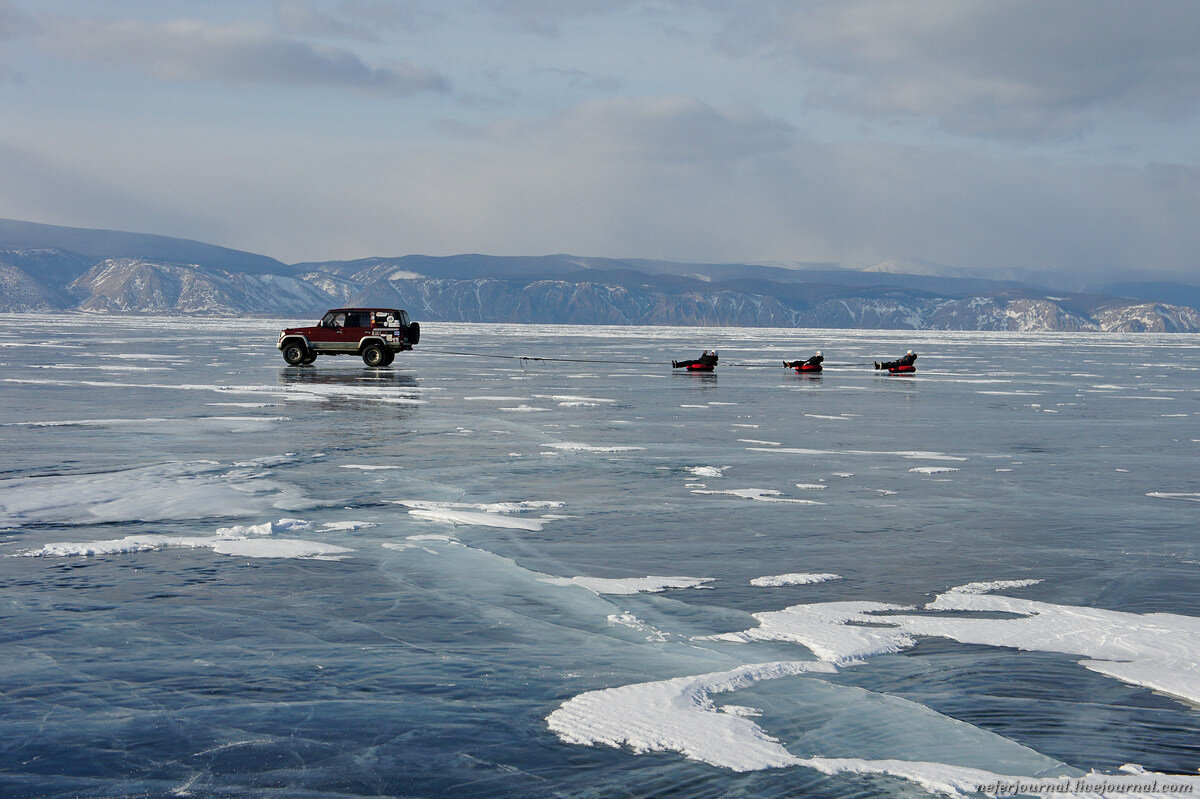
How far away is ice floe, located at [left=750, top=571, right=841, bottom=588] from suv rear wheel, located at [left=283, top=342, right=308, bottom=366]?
1440 inches

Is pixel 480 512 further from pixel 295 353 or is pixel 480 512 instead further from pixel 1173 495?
pixel 295 353

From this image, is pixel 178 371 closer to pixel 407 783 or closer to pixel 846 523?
pixel 846 523

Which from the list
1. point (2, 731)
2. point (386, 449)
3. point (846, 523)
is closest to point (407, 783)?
point (2, 731)

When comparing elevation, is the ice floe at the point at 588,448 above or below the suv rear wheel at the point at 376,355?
below

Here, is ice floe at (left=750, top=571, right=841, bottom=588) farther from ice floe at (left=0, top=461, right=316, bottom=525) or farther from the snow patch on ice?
ice floe at (left=0, top=461, right=316, bottom=525)

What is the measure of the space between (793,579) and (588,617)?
221 cm

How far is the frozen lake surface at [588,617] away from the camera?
5.61 m

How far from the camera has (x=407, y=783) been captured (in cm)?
531

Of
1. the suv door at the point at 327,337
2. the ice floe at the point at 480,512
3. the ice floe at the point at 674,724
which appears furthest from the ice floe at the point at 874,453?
the suv door at the point at 327,337

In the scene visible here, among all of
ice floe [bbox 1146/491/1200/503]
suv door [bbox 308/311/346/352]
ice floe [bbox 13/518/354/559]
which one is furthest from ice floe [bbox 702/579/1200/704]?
suv door [bbox 308/311/346/352]

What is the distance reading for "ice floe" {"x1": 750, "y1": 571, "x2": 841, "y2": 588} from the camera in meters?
9.35

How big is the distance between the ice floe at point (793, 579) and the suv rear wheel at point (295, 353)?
3657cm

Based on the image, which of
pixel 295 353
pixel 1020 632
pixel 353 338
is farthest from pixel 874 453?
pixel 295 353

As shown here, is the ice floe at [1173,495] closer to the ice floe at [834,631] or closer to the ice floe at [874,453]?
the ice floe at [874,453]
